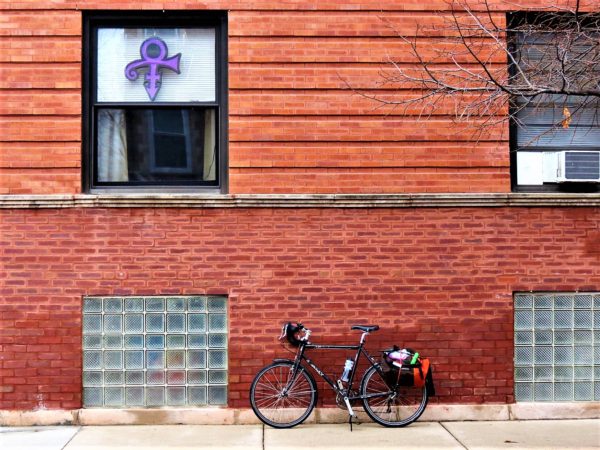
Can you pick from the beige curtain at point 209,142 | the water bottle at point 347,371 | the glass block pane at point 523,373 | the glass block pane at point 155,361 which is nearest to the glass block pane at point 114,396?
the glass block pane at point 155,361

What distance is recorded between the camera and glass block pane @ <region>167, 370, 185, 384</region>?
880 cm

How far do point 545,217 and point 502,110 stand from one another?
129cm

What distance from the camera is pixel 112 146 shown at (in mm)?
9055

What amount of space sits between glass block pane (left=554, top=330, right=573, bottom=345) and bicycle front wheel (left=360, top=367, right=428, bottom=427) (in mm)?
1670

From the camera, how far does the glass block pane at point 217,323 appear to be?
29.0 feet

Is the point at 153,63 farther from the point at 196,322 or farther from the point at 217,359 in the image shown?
the point at 217,359

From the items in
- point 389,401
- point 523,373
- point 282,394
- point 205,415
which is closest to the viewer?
point 282,394

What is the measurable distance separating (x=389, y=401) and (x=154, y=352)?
262 cm

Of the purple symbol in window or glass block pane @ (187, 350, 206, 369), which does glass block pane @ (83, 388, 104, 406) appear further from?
the purple symbol in window

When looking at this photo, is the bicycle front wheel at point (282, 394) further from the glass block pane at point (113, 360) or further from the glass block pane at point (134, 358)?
the glass block pane at point (113, 360)

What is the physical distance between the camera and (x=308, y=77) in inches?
350

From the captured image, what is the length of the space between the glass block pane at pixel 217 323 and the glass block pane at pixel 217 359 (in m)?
0.24

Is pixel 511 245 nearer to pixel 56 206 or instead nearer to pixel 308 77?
Result: pixel 308 77

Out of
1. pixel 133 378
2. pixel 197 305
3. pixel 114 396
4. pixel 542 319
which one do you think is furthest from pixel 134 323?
pixel 542 319
